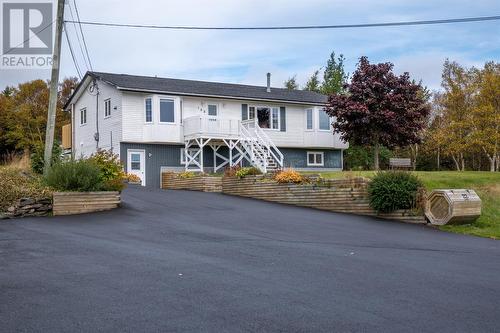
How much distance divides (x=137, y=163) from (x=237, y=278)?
24.5m

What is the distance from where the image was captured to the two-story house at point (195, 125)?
102 feet

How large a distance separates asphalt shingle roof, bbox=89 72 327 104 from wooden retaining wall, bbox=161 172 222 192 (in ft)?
16.8

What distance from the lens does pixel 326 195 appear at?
19531 mm

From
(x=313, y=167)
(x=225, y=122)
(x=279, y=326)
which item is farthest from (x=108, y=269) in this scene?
(x=313, y=167)

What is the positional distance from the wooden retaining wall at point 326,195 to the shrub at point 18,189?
28.0 ft

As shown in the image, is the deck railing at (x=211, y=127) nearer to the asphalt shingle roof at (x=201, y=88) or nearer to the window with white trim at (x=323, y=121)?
the asphalt shingle roof at (x=201, y=88)

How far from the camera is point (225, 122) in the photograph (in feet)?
103

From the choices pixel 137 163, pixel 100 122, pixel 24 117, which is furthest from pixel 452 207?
pixel 24 117

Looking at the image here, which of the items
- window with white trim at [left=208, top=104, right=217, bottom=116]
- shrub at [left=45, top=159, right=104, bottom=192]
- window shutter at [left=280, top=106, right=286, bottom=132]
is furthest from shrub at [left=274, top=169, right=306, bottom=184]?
window shutter at [left=280, top=106, right=286, bottom=132]

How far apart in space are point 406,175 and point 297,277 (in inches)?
411

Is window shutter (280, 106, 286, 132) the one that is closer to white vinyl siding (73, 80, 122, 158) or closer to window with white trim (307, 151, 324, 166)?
window with white trim (307, 151, 324, 166)

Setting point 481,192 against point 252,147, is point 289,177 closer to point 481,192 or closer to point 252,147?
point 481,192

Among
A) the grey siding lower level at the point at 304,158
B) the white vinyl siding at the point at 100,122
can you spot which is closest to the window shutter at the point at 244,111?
the grey siding lower level at the point at 304,158

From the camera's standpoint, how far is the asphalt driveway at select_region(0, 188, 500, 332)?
6.00m
